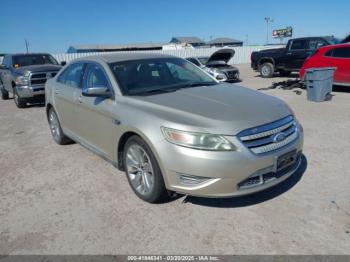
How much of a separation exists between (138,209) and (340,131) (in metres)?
4.60

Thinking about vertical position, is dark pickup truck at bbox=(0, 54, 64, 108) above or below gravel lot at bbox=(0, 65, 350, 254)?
above

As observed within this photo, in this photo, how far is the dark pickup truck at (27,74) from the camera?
1008 cm

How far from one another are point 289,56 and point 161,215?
1386cm

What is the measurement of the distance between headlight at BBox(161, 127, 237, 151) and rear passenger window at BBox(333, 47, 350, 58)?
927 centimetres

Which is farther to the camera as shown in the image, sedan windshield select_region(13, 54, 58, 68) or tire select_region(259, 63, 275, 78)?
tire select_region(259, 63, 275, 78)

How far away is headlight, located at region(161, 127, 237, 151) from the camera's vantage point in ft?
9.70

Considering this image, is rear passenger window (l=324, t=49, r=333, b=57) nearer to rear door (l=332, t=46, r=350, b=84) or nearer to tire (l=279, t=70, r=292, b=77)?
rear door (l=332, t=46, r=350, b=84)

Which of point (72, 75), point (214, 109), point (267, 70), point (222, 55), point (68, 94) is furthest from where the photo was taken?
point (267, 70)

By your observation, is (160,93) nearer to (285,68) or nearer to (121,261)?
(121,261)

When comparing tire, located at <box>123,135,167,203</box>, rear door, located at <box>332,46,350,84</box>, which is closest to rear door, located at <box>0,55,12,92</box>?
tire, located at <box>123,135,167,203</box>

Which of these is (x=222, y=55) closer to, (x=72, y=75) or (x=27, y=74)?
(x=27, y=74)

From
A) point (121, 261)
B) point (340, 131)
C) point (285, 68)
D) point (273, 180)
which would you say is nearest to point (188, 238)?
point (121, 261)

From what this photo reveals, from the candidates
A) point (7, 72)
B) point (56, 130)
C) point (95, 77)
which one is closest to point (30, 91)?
point (7, 72)

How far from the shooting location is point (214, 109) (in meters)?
3.34
